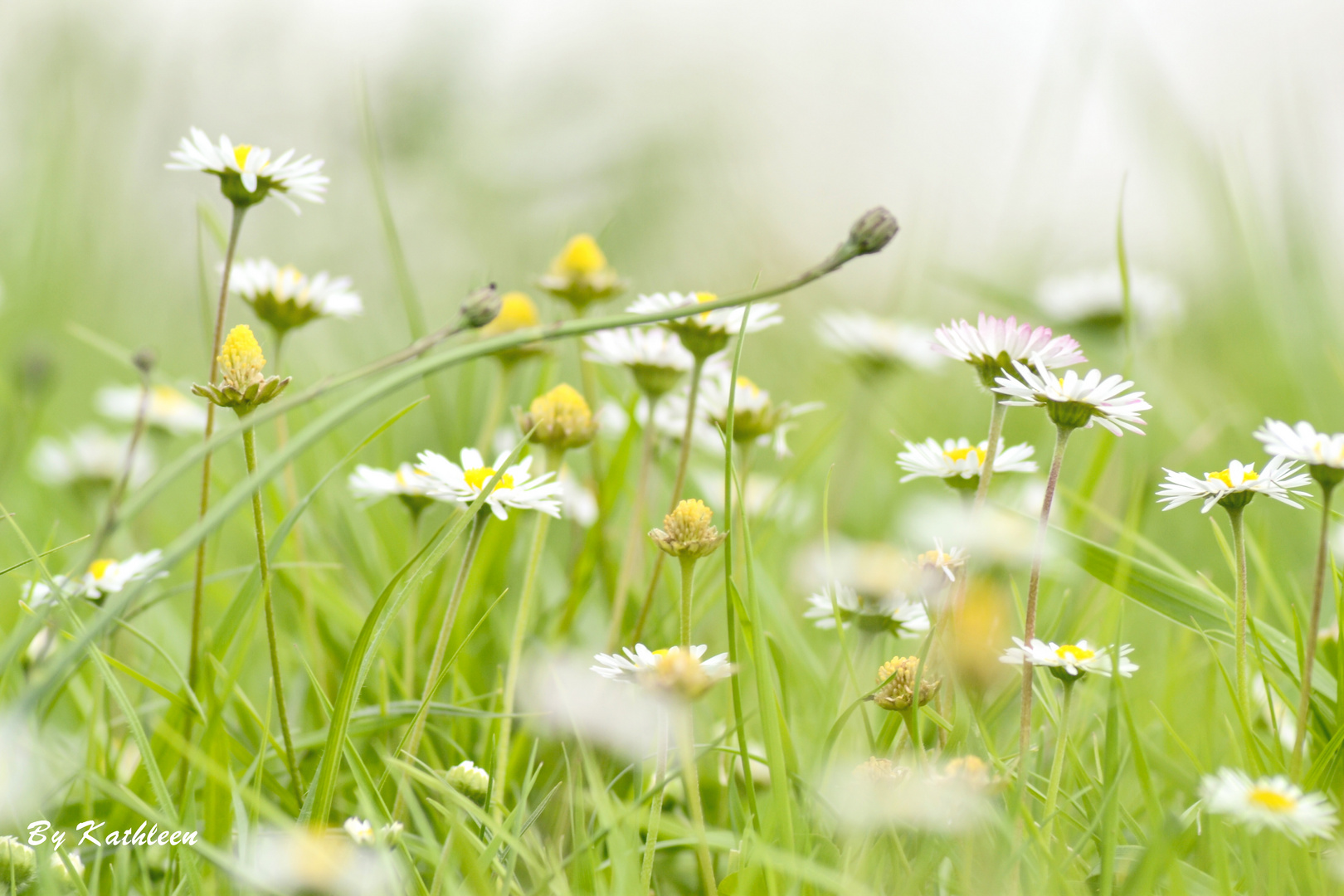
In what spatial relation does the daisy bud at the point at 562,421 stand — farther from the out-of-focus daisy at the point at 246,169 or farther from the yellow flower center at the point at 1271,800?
the yellow flower center at the point at 1271,800

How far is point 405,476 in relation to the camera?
2.16ft

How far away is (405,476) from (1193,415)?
1280mm

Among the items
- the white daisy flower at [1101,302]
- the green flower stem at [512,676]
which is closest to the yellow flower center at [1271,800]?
the green flower stem at [512,676]

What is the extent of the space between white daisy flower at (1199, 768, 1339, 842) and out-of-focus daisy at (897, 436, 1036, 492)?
0.21m

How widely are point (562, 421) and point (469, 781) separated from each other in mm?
242

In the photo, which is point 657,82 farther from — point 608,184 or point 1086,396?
point 1086,396

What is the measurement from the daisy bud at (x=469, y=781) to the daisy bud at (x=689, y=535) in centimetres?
16

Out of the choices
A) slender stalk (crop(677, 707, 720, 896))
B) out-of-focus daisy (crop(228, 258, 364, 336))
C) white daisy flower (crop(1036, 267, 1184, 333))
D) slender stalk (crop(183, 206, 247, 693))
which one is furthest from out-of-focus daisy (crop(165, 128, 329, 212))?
white daisy flower (crop(1036, 267, 1184, 333))

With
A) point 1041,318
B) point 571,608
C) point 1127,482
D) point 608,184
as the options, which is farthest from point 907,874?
point 608,184

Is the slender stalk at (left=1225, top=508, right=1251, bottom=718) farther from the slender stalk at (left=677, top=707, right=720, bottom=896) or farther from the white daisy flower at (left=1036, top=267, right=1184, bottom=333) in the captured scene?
the white daisy flower at (left=1036, top=267, right=1184, bottom=333)

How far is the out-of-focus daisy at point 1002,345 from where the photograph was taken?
1.74 ft

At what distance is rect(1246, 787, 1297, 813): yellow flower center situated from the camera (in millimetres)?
417

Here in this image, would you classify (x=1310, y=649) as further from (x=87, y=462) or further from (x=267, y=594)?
(x=87, y=462)

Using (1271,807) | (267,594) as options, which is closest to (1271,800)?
(1271,807)
